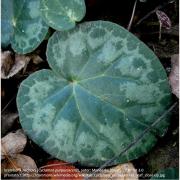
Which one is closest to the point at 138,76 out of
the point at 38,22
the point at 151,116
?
the point at 151,116

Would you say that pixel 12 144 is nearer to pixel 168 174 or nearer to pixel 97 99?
pixel 97 99

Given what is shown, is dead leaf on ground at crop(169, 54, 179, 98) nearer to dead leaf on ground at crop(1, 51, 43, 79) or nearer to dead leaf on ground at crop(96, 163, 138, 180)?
dead leaf on ground at crop(96, 163, 138, 180)

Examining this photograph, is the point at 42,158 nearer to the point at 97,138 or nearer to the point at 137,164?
the point at 97,138

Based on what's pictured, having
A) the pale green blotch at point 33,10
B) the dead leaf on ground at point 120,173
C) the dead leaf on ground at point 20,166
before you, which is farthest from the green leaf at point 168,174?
the pale green blotch at point 33,10

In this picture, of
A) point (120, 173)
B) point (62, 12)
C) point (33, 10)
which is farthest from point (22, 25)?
point (120, 173)

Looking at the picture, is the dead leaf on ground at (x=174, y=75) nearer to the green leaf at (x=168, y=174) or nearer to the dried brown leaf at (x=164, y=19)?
the dried brown leaf at (x=164, y=19)

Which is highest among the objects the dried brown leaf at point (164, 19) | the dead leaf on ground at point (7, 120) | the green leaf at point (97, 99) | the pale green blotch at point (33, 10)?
the pale green blotch at point (33, 10)
